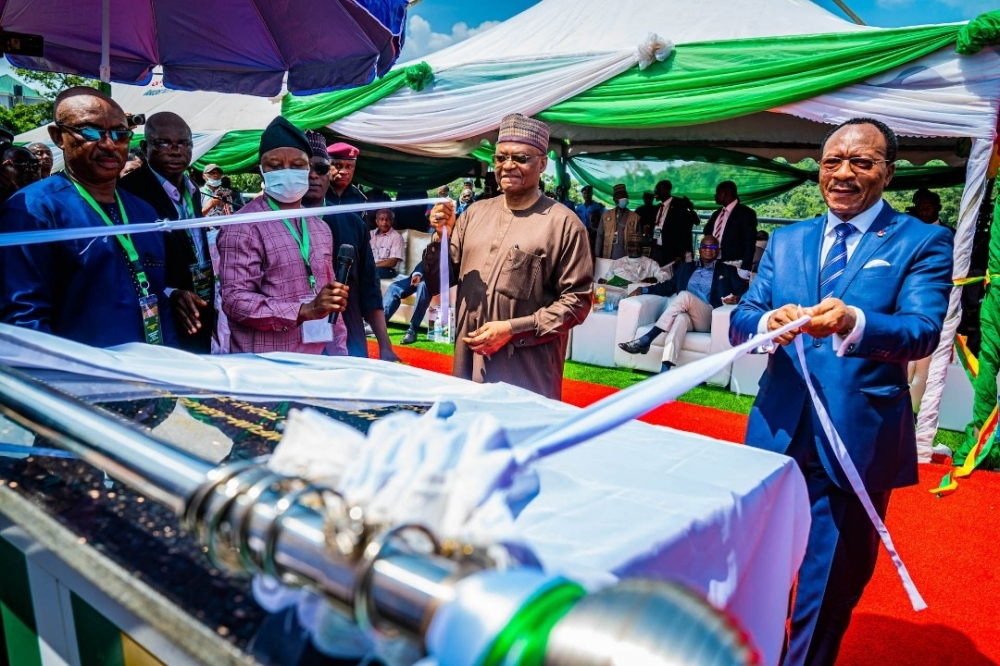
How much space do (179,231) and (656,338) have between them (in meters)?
4.85

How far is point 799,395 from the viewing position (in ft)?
6.80

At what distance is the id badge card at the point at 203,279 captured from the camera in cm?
285

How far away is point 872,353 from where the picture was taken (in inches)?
71.7

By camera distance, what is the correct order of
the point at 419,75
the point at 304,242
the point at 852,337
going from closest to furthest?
the point at 852,337
the point at 304,242
the point at 419,75

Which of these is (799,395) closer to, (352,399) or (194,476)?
(352,399)

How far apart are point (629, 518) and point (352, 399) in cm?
89

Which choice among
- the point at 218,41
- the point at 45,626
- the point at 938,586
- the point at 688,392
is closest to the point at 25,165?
the point at 218,41

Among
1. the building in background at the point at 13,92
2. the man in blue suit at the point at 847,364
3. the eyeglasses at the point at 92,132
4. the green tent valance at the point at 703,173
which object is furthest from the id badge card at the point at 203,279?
the building in background at the point at 13,92

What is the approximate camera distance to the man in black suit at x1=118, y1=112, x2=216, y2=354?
271 centimetres

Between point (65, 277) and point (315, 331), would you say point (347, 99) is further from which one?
point (65, 277)

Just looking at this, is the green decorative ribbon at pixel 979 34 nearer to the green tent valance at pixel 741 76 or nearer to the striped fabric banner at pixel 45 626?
the green tent valance at pixel 741 76

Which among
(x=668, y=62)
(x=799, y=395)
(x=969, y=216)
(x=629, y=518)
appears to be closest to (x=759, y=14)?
(x=668, y=62)

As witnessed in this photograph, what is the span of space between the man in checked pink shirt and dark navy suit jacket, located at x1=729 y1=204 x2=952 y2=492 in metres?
1.54

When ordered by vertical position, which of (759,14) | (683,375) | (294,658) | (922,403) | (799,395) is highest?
(759,14)
